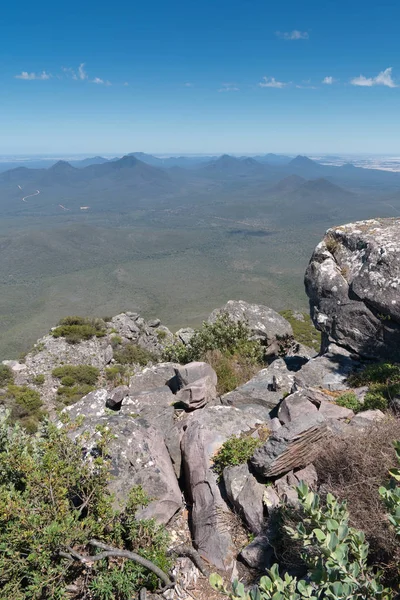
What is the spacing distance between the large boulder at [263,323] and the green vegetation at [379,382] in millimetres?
8278

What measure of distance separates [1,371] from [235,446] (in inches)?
991

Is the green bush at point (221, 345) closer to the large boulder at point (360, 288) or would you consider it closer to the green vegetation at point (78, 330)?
the large boulder at point (360, 288)

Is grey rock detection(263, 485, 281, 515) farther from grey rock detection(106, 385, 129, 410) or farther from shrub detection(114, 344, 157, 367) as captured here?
shrub detection(114, 344, 157, 367)

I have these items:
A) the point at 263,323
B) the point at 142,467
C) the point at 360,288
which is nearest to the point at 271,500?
the point at 142,467

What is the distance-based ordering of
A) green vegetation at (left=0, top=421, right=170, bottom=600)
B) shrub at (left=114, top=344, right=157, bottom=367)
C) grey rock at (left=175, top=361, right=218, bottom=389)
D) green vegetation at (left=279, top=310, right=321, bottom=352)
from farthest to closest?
green vegetation at (left=279, top=310, right=321, bottom=352) → shrub at (left=114, top=344, right=157, bottom=367) → grey rock at (left=175, top=361, right=218, bottom=389) → green vegetation at (left=0, top=421, right=170, bottom=600)

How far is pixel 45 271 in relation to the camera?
14788 cm

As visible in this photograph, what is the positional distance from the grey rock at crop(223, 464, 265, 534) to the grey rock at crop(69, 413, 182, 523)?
131 centimetres

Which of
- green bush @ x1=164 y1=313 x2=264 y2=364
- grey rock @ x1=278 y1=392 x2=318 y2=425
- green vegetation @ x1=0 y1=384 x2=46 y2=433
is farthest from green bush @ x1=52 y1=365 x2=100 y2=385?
grey rock @ x1=278 y1=392 x2=318 y2=425

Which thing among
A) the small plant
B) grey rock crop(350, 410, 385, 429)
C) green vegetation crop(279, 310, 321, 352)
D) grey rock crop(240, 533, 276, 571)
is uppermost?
the small plant

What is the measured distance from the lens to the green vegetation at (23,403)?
70.2 ft

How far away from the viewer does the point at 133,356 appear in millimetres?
31828

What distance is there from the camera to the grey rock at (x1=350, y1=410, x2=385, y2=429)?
8070mm

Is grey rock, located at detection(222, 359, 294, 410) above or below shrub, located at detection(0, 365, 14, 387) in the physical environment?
above

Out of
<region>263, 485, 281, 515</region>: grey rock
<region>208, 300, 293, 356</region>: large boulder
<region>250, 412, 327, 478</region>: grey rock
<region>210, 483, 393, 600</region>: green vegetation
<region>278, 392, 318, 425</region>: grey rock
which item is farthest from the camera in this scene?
<region>208, 300, 293, 356</region>: large boulder
